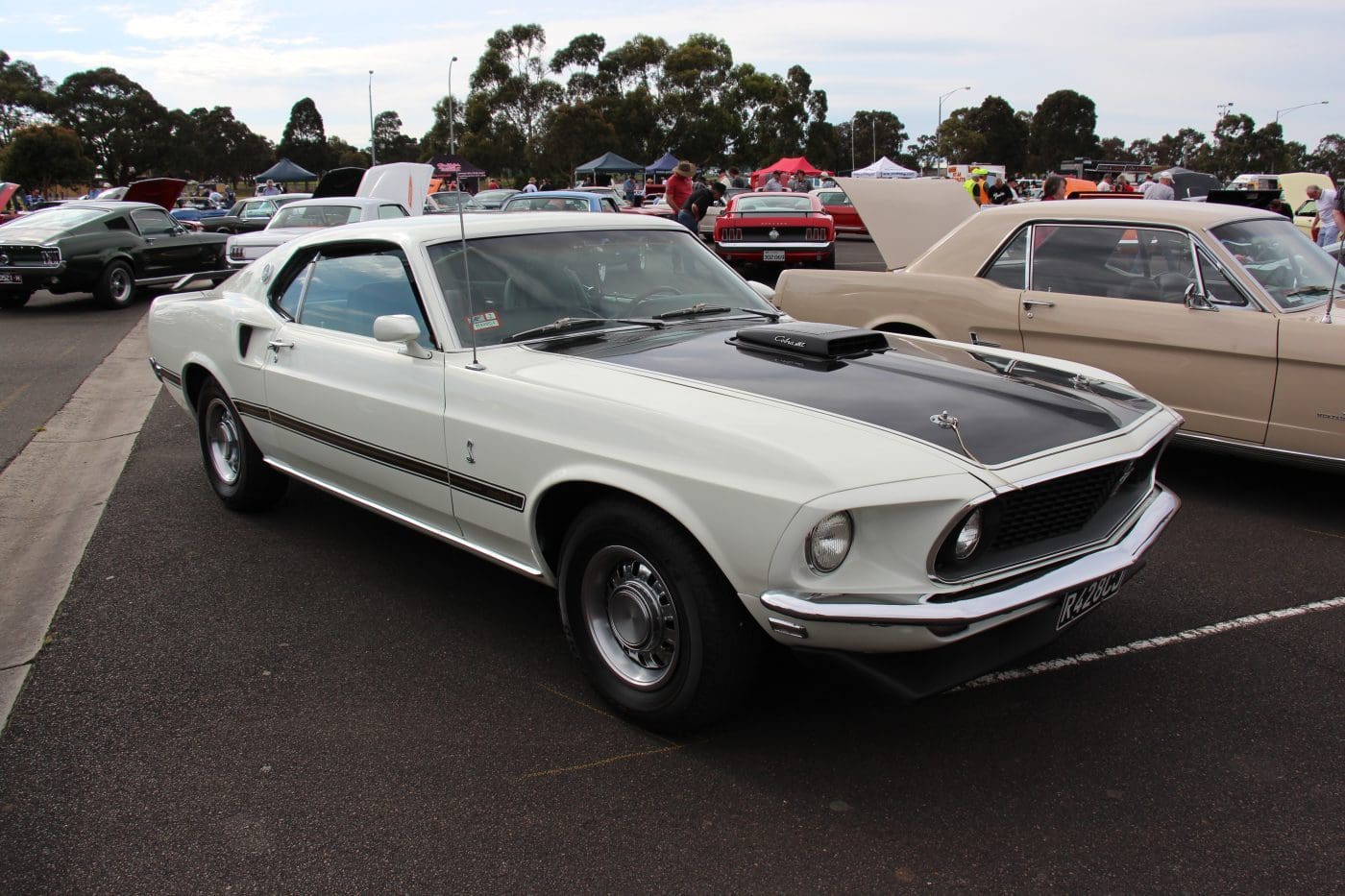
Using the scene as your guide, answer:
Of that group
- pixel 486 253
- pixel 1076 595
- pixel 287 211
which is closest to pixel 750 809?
pixel 1076 595

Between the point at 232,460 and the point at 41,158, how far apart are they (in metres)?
53.7

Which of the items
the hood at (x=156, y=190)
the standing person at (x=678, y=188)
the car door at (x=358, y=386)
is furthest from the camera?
the hood at (x=156, y=190)

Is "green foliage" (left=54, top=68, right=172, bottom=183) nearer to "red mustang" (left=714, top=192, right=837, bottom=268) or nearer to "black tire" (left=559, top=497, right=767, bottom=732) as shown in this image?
"red mustang" (left=714, top=192, right=837, bottom=268)

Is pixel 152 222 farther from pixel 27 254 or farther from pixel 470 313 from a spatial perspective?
pixel 470 313

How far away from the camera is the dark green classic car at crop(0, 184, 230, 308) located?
46.1 feet

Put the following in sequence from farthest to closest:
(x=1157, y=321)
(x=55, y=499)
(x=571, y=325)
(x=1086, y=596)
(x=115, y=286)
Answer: (x=115, y=286), (x=55, y=499), (x=1157, y=321), (x=571, y=325), (x=1086, y=596)

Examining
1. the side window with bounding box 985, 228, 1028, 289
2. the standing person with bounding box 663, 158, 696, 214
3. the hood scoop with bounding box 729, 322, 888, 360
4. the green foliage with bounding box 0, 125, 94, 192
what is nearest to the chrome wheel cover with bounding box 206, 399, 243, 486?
the hood scoop with bounding box 729, 322, 888, 360

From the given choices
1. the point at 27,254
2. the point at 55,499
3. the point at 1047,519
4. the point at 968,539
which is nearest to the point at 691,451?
the point at 968,539

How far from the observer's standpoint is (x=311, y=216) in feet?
48.7

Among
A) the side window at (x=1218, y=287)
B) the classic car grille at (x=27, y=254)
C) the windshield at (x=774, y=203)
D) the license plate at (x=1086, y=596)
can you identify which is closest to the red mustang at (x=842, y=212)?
the windshield at (x=774, y=203)

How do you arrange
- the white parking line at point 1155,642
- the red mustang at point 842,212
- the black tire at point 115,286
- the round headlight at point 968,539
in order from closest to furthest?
the round headlight at point 968,539 → the white parking line at point 1155,642 → the black tire at point 115,286 → the red mustang at point 842,212

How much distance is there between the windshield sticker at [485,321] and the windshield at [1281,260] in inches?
156

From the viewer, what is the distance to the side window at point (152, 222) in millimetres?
15547

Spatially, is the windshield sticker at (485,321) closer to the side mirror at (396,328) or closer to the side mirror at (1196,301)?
the side mirror at (396,328)
